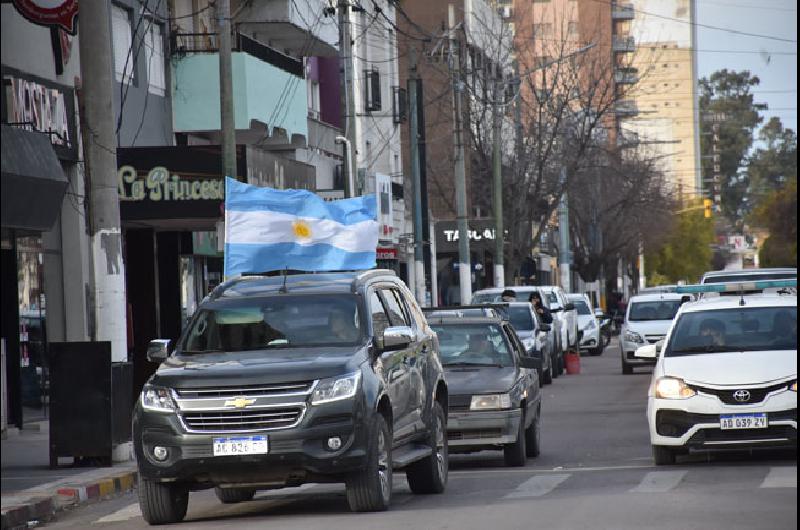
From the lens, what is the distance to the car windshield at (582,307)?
5094 cm

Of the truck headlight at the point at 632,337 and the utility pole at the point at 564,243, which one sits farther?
the utility pole at the point at 564,243

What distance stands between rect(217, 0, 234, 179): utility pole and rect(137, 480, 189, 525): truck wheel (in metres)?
11.4

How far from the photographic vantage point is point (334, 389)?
12.8 m

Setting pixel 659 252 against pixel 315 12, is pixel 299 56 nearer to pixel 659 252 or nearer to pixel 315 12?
pixel 315 12

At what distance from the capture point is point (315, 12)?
41062 millimetres

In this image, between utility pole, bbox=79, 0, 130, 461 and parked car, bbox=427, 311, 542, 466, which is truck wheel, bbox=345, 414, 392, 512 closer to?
parked car, bbox=427, 311, 542, 466

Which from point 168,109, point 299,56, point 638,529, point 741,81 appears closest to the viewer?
point 638,529

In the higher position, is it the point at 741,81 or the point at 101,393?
the point at 741,81

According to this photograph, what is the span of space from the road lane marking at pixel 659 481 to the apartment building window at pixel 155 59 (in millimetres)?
17398

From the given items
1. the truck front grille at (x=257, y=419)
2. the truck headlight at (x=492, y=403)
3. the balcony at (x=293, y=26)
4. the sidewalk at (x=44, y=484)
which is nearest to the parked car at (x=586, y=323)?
the balcony at (x=293, y=26)

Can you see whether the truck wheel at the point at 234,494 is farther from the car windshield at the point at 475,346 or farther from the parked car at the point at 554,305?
the parked car at the point at 554,305

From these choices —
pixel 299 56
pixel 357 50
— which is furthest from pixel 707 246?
pixel 299 56

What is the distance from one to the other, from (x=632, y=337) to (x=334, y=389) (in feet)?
84.3

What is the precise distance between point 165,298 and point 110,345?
15594 millimetres
